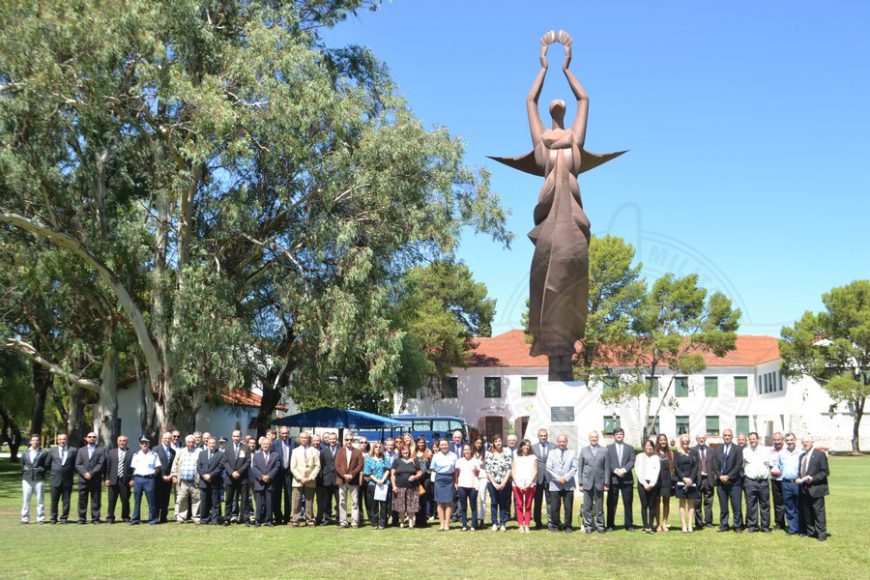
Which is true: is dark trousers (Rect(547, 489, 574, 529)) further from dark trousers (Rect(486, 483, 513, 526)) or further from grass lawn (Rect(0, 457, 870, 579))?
dark trousers (Rect(486, 483, 513, 526))

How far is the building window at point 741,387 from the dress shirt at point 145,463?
44984 mm

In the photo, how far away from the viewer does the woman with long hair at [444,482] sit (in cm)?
1289

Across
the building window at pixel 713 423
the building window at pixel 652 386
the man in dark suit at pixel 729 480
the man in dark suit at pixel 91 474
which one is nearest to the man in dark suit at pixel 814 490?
the man in dark suit at pixel 729 480

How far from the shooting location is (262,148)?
19625 millimetres

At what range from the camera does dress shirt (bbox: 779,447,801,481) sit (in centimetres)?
1198

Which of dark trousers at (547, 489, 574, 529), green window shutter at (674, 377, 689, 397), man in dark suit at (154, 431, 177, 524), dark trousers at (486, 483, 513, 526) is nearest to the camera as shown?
dark trousers at (547, 489, 574, 529)

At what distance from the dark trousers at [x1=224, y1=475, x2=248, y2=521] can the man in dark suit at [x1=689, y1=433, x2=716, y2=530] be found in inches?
274

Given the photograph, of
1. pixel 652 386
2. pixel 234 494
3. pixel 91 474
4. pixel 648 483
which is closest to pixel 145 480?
pixel 91 474

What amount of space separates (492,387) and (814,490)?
40429 millimetres

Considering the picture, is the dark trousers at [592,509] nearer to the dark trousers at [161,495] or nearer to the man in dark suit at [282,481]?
the man in dark suit at [282,481]

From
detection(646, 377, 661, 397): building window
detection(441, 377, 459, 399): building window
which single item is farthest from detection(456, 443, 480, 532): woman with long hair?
detection(441, 377, 459, 399): building window

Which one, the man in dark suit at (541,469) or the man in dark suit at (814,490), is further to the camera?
the man in dark suit at (541,469)

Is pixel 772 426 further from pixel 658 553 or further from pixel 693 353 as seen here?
pixel 658 553

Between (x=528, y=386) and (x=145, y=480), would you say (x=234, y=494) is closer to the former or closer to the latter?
(x=145, y=480)
